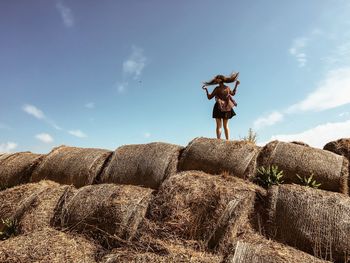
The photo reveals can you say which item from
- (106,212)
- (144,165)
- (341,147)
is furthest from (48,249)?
(341,147)

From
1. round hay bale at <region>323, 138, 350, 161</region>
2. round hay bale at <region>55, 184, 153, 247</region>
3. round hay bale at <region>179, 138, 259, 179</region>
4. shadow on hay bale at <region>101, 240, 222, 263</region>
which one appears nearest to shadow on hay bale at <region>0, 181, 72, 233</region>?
round hay bale at <region>55, 184, 153, 247</region>

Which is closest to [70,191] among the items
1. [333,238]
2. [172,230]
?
[172,230]

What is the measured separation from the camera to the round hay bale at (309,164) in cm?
783

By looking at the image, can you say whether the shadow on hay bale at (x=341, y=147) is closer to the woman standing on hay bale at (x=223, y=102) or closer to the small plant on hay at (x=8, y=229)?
the woman standing on hay bale at (x=223, y=102)

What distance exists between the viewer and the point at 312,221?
20.5ft

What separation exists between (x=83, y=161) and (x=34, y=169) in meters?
1.84

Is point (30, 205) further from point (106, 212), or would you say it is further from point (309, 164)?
point (309, 164)

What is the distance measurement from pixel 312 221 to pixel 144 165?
425 centimetres

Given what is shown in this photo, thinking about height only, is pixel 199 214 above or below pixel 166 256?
above

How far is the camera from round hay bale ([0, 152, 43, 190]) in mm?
10711

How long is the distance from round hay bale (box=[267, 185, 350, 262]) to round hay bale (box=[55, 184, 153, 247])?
2.52m

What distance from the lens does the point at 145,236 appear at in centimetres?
630

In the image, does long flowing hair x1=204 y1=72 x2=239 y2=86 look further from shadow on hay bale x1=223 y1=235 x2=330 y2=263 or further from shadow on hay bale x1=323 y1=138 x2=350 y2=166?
shadow on hay bale x1=223 y1=235 x2=330 y2=263

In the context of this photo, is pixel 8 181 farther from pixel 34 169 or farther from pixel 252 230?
pixel 252 230
